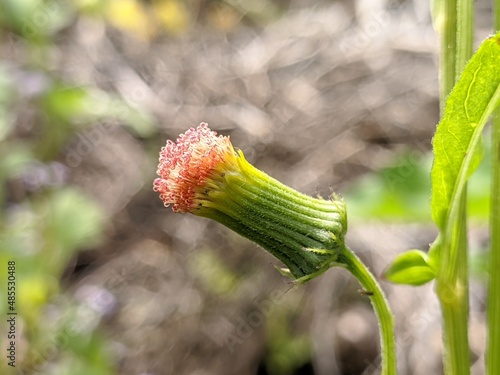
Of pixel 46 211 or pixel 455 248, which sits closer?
pixel 455 248

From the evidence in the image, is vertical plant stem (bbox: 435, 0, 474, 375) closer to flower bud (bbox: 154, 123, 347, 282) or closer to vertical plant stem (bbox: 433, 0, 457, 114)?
vertical plant stem (bbox: 433, 0, 457, 114)

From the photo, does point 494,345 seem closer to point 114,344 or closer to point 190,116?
point 114,344

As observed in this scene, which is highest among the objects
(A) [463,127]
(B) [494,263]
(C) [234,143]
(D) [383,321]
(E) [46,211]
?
(C) [234,143]

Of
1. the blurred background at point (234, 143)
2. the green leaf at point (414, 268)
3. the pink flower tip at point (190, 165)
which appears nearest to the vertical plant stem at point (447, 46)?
the green leaf at point (414, 268)

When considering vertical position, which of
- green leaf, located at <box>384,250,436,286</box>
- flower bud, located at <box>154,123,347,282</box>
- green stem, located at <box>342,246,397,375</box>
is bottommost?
green stem, located at <box>342,246,397,375</box>

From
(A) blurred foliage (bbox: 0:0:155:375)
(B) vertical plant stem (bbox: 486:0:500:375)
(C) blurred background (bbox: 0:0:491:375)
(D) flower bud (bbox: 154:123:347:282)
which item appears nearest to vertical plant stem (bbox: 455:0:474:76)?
(B) vertical plant stem (bbox: 486:0:500:375)

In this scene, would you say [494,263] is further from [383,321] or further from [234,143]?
[234,143]

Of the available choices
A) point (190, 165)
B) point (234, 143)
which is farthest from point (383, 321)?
point (234, 143)
